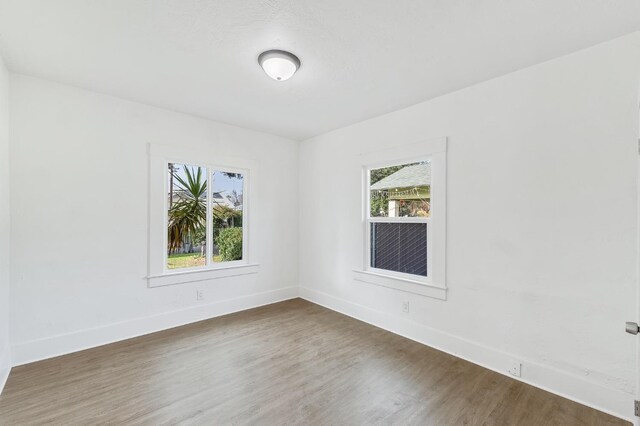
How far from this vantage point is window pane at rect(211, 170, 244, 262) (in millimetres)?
4039

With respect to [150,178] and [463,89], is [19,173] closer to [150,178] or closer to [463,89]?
[150,178]

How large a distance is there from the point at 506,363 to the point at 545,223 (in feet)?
4.06

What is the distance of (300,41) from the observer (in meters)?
2.12

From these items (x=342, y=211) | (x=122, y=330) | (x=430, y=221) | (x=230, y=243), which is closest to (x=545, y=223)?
(x=430, y=221)

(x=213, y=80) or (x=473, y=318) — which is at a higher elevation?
(x=213, y=80)

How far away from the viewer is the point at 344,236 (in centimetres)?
412

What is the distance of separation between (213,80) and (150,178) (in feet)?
4.71

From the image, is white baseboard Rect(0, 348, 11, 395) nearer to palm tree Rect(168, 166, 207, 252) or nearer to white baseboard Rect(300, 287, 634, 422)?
palm tree Rect(168, 166, 207, 252)

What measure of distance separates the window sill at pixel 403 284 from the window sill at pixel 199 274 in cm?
157

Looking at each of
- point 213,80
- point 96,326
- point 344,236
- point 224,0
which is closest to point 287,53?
point 224,0

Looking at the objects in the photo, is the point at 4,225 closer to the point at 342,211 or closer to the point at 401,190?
the point at 342,211

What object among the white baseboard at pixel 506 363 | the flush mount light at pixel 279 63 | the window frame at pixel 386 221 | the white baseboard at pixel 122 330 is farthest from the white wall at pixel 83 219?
the white baseboard at pixel 506 363

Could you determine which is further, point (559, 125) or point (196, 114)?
point (196, 114)

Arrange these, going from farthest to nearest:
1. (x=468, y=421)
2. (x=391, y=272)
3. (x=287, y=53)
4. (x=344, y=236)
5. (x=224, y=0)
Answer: (x=344, y=236)
(x=391, y=272)
(x=287, y=53)
(x=468, y=421)
(x=224, y=0)
